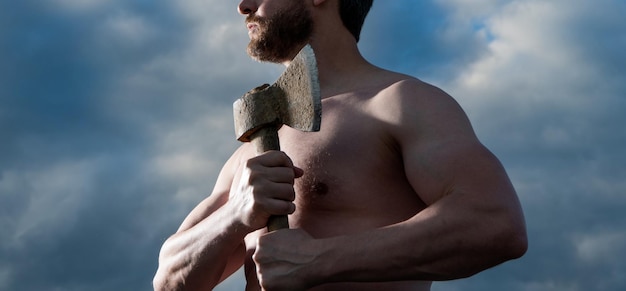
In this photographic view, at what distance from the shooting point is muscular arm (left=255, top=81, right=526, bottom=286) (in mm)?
Answer: 4387

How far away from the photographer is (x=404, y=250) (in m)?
4.38

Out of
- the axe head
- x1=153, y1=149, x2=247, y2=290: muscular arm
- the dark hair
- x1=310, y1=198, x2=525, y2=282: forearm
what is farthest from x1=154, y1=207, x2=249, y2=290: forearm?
the dark hair

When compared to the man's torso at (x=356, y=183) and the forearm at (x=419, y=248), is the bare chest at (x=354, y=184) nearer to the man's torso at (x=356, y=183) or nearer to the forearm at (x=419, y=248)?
the man's torso at (x=356, y=183)

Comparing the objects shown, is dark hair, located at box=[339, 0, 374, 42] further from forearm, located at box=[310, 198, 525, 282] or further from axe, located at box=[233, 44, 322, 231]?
forearm, located at box=[310, 198, 525, 282]

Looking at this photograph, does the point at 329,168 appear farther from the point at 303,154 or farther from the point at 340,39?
the point at 340,39

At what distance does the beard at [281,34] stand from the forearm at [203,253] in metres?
1.02

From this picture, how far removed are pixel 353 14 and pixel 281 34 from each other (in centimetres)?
54

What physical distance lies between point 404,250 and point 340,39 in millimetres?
1667

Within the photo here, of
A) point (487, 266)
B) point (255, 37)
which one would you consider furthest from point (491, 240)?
point (255, 37)

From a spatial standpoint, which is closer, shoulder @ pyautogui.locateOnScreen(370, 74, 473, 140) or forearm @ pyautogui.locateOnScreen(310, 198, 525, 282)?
forearm @ pyautogui.locateOnScreen(310, 198, 525, 282)

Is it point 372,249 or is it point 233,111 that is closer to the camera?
point 372,249

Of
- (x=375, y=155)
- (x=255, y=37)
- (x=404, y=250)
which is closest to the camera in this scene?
(x=404, y=250)

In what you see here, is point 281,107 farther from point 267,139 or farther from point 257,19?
point 257,19

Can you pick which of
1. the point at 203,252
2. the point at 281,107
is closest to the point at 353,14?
the point at 281,107
